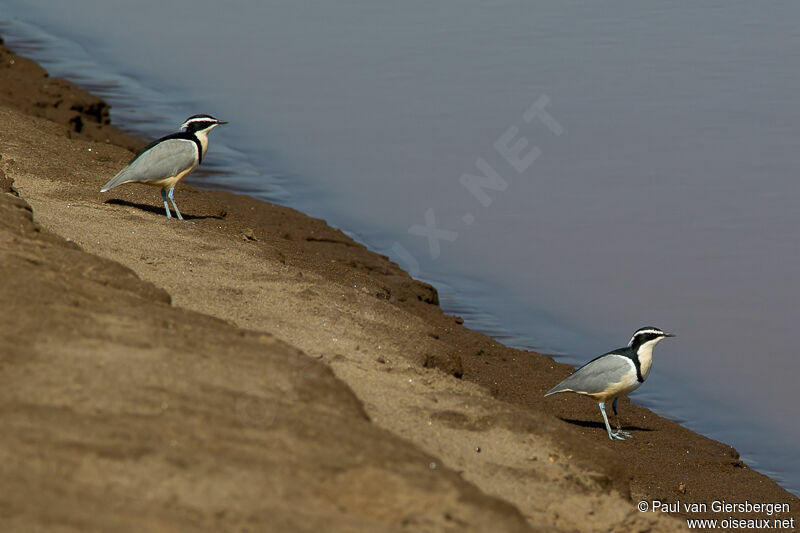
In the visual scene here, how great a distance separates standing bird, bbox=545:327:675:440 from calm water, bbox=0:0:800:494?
1136 mm

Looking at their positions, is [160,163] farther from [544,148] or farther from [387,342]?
[544,148]

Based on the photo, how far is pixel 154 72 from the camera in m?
19.2

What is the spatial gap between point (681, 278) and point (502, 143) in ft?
→ 13.6

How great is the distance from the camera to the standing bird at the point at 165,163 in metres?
9.35

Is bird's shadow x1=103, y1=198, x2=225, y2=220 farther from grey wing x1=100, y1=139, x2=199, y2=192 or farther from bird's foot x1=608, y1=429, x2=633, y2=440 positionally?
bird's foot x1=608, y1=429, x2=633, y2=440

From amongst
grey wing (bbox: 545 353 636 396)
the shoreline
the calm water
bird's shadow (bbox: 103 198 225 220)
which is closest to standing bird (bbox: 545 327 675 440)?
grey wing (bbox: 545 353 636 396)

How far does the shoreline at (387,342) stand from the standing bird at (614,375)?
263 millimetres

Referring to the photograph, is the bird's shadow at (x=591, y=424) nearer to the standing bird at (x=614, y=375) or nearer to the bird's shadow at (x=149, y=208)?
the standing bird at (x=614, y=375)

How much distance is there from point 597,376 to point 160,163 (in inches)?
164

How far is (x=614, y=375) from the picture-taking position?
7930 millimetres

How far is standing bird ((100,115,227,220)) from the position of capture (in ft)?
30.7

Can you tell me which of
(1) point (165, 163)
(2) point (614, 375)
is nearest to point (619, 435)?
(2) point (614, 375)

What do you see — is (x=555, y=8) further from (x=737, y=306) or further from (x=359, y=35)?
(x=737, y=306)

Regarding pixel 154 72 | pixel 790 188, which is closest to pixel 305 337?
pixel 790 188
